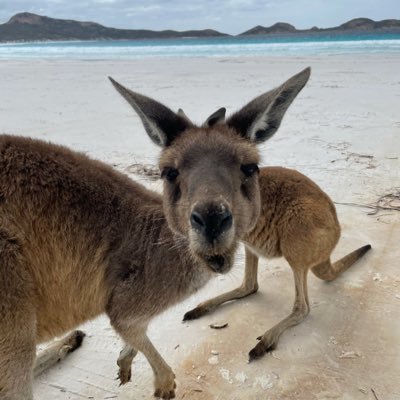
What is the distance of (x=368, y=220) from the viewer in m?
4.58

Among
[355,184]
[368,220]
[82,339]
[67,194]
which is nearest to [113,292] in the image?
[67,194]

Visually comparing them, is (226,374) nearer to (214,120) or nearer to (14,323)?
(14,323)

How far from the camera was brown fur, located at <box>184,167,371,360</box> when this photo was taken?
3242 mm

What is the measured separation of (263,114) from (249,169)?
0.34m

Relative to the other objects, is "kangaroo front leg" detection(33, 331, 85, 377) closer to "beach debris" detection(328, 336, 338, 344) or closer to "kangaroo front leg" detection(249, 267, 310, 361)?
"kangaroo front leg" detection(249, 267, 310, 361)

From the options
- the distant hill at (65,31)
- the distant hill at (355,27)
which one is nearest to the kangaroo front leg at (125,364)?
the distant hill at (355,27)

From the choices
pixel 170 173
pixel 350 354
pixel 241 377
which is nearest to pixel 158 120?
pixel 170 173

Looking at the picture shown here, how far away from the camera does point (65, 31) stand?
101m

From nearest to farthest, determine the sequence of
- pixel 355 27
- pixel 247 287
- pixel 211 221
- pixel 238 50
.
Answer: pixel 211 221, pixel 247 287, pixel 238 50, pixel 355 27

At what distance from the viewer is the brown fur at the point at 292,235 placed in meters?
3.24

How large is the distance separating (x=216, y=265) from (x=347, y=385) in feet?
3.92

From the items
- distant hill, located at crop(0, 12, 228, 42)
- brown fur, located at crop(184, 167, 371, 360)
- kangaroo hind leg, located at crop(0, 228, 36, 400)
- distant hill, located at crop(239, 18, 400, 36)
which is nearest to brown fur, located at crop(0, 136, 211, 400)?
kangaroo hind leg, located at crop(0, 228, 36, 400)

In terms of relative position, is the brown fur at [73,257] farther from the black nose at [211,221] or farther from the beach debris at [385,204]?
the beach debris at [385,204]

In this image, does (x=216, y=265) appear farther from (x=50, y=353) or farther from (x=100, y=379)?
(x=50, y=353)
